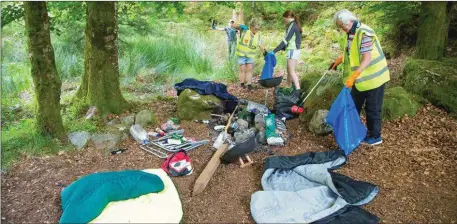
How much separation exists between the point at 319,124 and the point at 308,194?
5.38 feet

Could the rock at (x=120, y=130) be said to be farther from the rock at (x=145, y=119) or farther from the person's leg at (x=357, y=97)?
the person's leg at (x=357, y=97)

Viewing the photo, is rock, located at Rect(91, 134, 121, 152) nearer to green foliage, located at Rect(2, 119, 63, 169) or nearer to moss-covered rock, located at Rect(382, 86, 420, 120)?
green foliage, located at Rect(2, 119, 63, 169)

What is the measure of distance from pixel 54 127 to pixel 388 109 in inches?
172

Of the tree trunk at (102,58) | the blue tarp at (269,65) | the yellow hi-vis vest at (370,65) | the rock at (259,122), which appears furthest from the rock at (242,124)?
the tree trunk at (102,58)

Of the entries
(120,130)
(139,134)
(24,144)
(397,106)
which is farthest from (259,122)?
(24,144)

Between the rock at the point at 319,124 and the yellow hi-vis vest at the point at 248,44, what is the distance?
2.36 meters

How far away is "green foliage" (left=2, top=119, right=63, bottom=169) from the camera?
4.03m

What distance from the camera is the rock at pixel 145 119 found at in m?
4.98

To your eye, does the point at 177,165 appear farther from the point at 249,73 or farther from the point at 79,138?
the point at 249,73

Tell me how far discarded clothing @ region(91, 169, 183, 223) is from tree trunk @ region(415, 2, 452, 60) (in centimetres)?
518

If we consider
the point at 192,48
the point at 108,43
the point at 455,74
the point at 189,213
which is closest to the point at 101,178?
the point at 189,213

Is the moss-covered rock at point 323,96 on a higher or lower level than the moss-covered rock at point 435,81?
lower

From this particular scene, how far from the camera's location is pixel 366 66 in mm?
4035

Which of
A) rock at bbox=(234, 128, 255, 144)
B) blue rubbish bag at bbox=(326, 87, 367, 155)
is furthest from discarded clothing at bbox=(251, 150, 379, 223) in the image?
rock at bbox=(234, 128, 255, 144)
